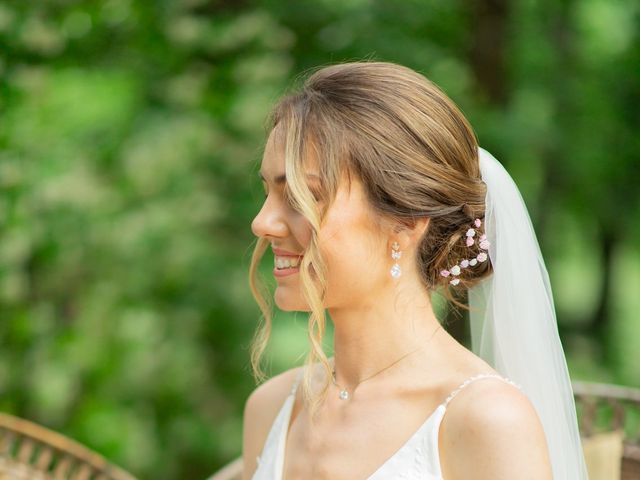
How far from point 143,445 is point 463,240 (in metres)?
2.69

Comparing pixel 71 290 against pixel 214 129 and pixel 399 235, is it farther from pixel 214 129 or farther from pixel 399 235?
pixel 399 235

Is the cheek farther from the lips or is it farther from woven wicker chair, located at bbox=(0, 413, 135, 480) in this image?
woven wicker chair, located at bbox=(0, 413, 135, 480)

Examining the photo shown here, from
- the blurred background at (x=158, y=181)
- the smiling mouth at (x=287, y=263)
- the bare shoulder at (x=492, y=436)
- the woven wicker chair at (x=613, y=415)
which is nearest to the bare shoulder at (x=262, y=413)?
the woven wicker chair at (x=613, y=415)

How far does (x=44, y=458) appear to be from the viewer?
2516 mm

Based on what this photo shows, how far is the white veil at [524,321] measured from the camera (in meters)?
1.74

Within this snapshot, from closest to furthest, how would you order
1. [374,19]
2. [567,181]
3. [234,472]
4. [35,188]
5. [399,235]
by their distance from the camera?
[399,235]
[234,472]
[35,188]
[374,19]
[567,181]

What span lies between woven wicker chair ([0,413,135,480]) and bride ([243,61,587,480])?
80 centimetres

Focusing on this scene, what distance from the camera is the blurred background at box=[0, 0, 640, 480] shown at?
3.63 meters

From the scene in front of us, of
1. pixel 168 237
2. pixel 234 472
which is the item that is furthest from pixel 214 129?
pixel 234 472

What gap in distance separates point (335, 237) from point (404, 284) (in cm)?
19

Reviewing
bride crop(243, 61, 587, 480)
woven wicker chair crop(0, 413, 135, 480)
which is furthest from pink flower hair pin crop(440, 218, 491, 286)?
woven wicker chair crop(0, 413, 135, 480)

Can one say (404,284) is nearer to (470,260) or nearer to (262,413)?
(470,260)

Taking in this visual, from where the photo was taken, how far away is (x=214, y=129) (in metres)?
3.79

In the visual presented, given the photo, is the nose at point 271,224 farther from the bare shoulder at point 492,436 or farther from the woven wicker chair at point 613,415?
the woven wicker chair at point 613,415
